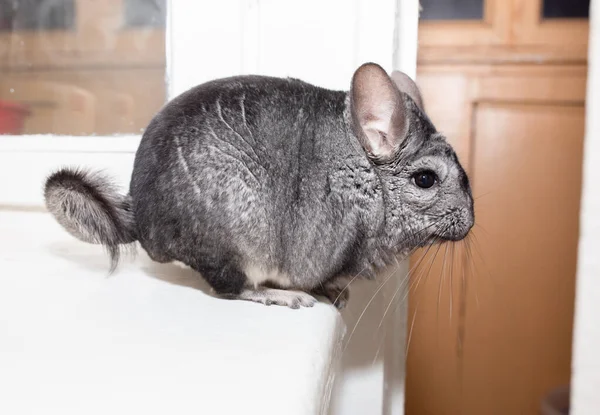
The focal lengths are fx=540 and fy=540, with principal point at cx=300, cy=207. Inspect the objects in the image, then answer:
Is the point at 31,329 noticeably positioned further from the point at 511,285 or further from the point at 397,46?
the point at 511,285

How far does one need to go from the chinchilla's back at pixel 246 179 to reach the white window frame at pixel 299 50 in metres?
0.32

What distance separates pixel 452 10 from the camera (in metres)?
1.67

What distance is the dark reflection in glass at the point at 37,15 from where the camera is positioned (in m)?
1.35

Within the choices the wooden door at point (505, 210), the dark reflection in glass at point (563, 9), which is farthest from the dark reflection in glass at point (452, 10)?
the dark reflection in glass at point (563, 9)

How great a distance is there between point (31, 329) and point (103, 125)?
76 centimetres

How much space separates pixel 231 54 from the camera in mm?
1176

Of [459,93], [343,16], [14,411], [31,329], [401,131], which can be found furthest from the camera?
[459,93]

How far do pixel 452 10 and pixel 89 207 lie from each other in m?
1.29

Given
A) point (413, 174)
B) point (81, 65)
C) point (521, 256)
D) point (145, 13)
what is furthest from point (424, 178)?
point (521, 256)

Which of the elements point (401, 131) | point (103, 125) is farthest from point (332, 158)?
point (103, 125)

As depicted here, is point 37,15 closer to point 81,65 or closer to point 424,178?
point 81,65

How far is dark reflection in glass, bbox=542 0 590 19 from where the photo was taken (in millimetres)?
1624

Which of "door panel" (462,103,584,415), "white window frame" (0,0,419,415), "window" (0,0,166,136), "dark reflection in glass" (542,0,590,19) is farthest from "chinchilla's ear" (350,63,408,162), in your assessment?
"dark reflection in glass" (542,0,590,19)

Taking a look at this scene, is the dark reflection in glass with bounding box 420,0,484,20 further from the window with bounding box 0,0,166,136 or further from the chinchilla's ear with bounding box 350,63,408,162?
the chinchilla's ear with bounding box 350,63,408,162
